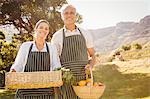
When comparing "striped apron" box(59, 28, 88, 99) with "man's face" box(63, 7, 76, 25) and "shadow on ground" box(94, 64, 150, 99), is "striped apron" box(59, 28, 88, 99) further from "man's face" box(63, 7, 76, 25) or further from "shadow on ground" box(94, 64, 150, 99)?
"shadow on ground" box(94, 64, 150, 99)

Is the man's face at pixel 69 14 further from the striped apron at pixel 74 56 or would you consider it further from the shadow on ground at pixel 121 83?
the shadow on ground at pixel 121 83

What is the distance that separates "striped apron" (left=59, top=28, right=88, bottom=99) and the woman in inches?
5.2

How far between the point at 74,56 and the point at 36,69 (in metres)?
0.26

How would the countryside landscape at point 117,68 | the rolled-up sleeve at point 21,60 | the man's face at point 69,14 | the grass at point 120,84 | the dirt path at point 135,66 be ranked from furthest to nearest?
A: 1. the dirt path at point 135,66
2. the countryside landscape at point 117,68
3. the grass at point 120,84
4. the man's face at point 69,14
5. the rolled-up sleeve at point 21,60

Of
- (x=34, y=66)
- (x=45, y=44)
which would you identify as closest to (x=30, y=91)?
(x=34, y=66)

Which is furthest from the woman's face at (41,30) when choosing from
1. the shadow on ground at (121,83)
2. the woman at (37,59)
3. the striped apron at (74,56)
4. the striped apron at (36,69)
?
the shadow on ground at (121,83)

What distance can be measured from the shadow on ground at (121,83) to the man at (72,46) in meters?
3.42

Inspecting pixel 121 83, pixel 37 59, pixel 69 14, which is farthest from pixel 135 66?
pixel 37 59

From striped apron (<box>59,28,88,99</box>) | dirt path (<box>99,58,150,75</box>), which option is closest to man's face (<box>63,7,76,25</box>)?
striped apron (<box>59,28,88,99</box>)

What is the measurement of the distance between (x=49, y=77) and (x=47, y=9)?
4.42 m

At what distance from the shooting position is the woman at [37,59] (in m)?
1.62

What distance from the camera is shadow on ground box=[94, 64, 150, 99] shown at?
5.44 meters

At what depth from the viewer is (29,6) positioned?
6.02m

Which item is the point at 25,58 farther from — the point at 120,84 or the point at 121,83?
the point at 121,83
